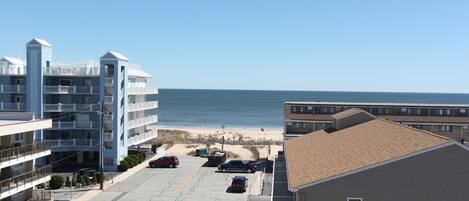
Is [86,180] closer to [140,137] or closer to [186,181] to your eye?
[186,181]

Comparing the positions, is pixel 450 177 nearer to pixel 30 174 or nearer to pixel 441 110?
pixel 30 174

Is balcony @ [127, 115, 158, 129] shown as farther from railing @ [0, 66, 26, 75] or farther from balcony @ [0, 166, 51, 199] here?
balcony @ [0, 166, 51, 199]

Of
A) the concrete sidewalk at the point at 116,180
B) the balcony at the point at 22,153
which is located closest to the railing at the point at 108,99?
the concrete sidewalk at the point at 116,180

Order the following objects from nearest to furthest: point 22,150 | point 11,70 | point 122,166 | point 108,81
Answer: point 22,150, point 122,166, point 108,81, point 11,70

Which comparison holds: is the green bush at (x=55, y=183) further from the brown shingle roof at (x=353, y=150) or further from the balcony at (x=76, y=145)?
the brown shingle roof at (x=353, y=150)

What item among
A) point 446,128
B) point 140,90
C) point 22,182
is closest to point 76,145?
point 140,90

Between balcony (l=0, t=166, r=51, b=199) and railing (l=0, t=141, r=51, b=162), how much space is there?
1.45 m

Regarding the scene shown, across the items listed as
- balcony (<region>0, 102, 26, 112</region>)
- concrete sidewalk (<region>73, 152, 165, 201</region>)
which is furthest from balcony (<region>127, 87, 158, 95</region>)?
balcony (<region>0, 102, 26, 112</region>)

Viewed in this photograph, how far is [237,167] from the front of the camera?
61.0m

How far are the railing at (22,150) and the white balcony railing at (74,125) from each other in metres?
18.7

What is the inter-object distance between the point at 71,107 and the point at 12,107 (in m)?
6.41

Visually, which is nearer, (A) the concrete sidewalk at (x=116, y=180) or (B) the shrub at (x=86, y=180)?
(A) the concrete sidewalk at (x=116, y=180)

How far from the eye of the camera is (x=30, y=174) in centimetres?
4056

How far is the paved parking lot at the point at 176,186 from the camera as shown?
4684cm
